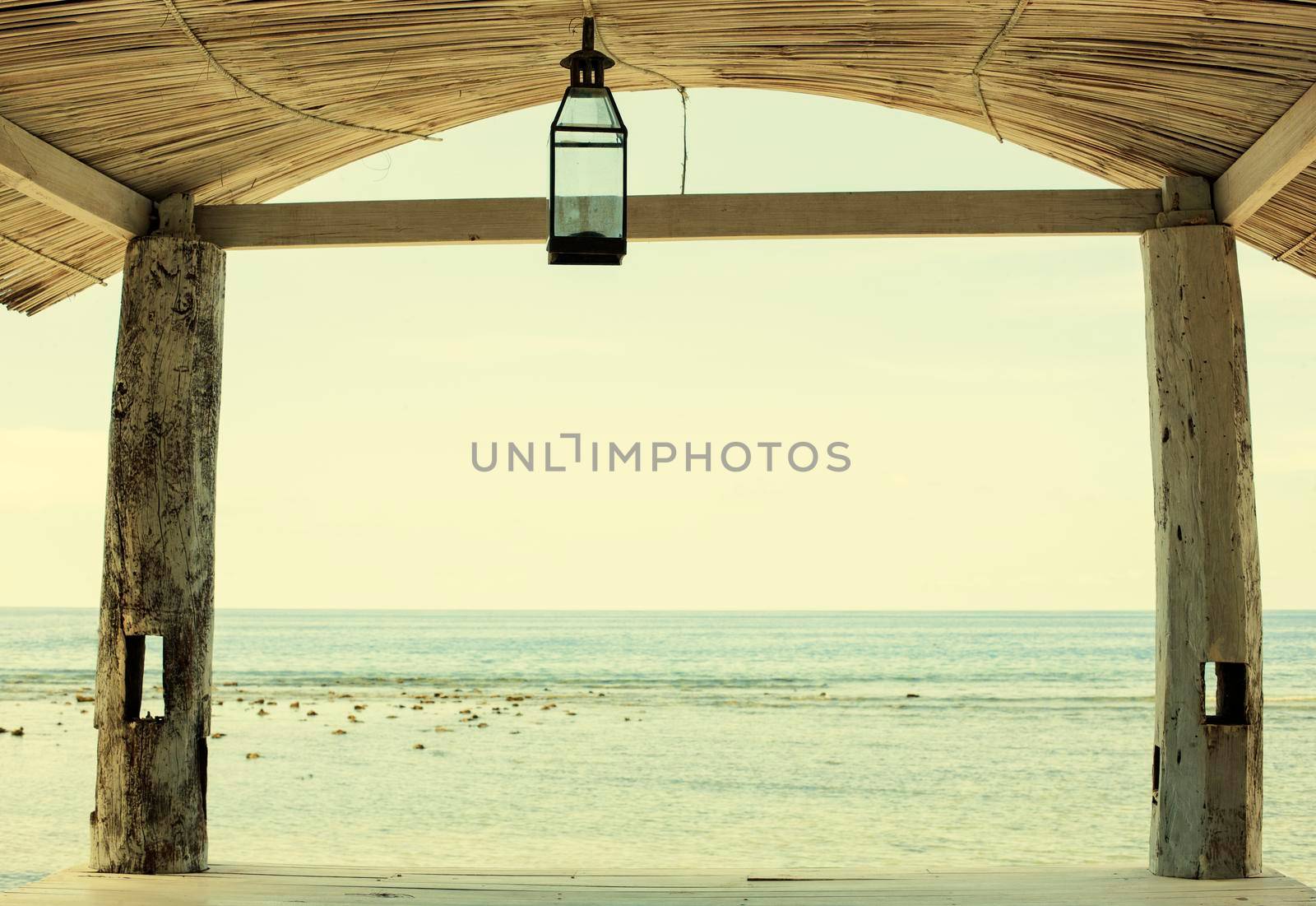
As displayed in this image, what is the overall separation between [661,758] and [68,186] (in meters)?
8.86

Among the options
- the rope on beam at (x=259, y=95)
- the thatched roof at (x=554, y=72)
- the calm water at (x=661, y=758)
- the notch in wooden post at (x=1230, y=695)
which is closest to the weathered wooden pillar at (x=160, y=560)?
the thatched roof at (x=554, y=72)

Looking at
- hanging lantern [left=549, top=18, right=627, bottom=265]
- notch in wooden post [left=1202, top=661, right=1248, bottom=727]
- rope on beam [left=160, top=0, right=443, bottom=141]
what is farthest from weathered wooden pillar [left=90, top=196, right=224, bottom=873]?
notch in wooden post [left=1202, top=661, right=1248, bottom=727]

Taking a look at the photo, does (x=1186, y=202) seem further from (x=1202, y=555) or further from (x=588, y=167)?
(x=588, y=167)

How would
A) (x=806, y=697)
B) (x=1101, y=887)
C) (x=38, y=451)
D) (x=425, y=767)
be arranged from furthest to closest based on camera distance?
(x=38, y=451) → (x=806, y=697) → (x=425, y=767) → (x=1101, y=887)

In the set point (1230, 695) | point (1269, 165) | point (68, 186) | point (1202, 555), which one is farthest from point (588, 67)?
point (1230, 695)

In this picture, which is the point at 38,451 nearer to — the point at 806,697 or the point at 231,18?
the point at 806,697

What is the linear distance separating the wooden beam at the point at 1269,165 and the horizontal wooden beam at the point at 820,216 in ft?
0.65

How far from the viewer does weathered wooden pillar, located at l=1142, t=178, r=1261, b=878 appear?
3.24 meters

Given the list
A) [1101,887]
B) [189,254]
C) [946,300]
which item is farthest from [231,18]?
[946,300]

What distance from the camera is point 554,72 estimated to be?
3.19 metres

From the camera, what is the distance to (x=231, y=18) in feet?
8.66

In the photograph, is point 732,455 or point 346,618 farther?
point 346,618

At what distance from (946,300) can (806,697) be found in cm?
1060

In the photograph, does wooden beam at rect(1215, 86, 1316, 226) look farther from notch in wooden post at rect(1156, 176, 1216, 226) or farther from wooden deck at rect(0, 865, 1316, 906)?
wooden deck at rect(0, 865, 1316, 906)
